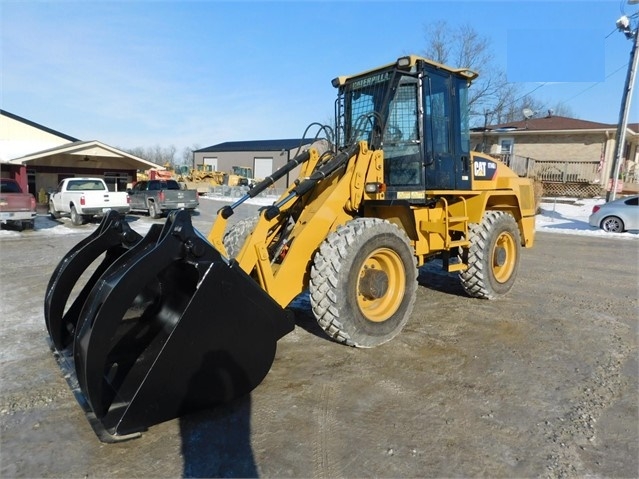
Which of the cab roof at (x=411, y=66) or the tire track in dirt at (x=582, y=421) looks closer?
the tire track in dirt at (x=582, y=421)

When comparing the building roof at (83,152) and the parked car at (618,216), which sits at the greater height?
the building roof at (83,152)

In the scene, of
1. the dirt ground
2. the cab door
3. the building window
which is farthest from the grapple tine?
the building window

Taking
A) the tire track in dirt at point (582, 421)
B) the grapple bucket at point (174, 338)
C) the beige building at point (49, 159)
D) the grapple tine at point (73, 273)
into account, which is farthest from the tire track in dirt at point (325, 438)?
the beige building at point (49, 159)

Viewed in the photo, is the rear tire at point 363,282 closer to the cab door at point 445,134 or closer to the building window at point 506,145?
the cab door at point 445,134

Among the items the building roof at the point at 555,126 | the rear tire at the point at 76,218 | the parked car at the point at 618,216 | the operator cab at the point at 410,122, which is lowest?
the parked car at the point at 618,216

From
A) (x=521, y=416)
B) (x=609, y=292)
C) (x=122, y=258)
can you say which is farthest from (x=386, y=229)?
(x=609, y=292)

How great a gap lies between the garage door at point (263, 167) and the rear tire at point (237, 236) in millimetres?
46437

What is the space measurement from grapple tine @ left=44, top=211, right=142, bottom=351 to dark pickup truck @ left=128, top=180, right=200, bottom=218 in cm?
1554

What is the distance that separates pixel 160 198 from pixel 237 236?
593 inches

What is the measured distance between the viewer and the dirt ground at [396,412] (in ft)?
8.16

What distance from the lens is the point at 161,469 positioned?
2.42 m

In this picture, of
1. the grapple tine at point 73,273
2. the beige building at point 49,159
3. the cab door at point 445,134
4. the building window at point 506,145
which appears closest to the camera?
the grapple tine at point 73,273

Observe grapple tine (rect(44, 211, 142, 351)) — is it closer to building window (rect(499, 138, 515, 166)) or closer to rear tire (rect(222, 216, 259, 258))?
rear tire (rect(222, 216, 259, 258))

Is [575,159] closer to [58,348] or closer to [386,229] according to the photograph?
[386,229]
